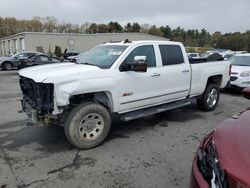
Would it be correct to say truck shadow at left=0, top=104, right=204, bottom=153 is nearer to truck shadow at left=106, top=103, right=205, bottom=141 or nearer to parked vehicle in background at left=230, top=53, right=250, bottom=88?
truck shadow at left=106, top=103, right=205, bottom=141

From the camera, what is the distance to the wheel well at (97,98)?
Result: 4.90m

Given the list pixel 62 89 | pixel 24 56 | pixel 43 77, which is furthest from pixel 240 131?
pixel 24 56

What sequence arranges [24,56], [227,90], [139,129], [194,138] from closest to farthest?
1. [194,138]
2. [139,129]
3. [227,90]
4. [24,56]

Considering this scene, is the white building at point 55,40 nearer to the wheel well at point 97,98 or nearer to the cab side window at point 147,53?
the cab side window at point 147,53

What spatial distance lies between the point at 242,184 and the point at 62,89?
3.21 m

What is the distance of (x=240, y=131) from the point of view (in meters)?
2.40

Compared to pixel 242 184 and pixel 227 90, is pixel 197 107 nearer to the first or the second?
pixel 227 90

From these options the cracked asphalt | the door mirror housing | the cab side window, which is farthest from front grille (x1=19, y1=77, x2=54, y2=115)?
the cab side window

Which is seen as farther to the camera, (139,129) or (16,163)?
(139,129)

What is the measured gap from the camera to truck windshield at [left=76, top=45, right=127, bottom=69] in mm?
5382

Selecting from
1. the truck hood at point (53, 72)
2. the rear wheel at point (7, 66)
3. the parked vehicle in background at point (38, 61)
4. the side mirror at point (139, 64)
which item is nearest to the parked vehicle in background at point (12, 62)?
the rear wheel at point (7, 66)

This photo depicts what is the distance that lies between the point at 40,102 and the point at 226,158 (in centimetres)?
324

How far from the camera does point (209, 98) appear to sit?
7.59 metres

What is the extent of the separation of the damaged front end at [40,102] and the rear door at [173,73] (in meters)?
2.47
